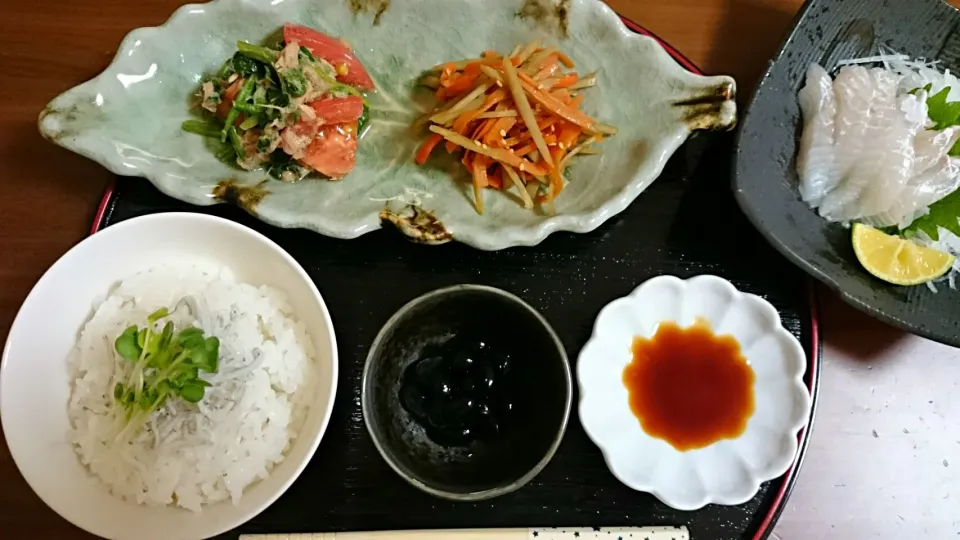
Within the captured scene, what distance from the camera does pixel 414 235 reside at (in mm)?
1706

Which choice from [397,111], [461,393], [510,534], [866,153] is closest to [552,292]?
[461,393]

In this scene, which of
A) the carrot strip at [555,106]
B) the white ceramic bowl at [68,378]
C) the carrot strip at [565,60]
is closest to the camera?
the white ceramic bowl at [68,378]

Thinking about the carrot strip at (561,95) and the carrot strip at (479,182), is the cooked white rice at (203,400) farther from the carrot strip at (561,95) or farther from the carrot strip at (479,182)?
the carrot strip at (561,95)

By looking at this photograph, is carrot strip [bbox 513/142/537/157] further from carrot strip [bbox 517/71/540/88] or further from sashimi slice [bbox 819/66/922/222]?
sashimi slice [bbox 819/66/922/222]

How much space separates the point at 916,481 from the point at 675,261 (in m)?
0.88

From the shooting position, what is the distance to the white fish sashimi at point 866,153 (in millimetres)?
1838

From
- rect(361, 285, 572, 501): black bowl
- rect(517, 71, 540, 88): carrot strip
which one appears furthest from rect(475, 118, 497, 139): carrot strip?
rect(361, 285, 572, 501): black bowl

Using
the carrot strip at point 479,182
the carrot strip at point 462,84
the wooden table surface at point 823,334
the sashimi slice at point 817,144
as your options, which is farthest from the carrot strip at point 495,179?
the sashimi slice at point 817,144

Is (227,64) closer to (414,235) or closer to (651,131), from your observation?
(414,235)

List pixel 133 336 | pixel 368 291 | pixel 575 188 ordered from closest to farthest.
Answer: pixel 133 336, pixel 368 291, pixel 575 188

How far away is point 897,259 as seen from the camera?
1796 millimetres

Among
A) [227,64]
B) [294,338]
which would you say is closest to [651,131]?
[294,338]

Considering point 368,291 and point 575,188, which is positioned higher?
point 575,188

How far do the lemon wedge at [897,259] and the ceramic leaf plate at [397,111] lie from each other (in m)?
0.50
